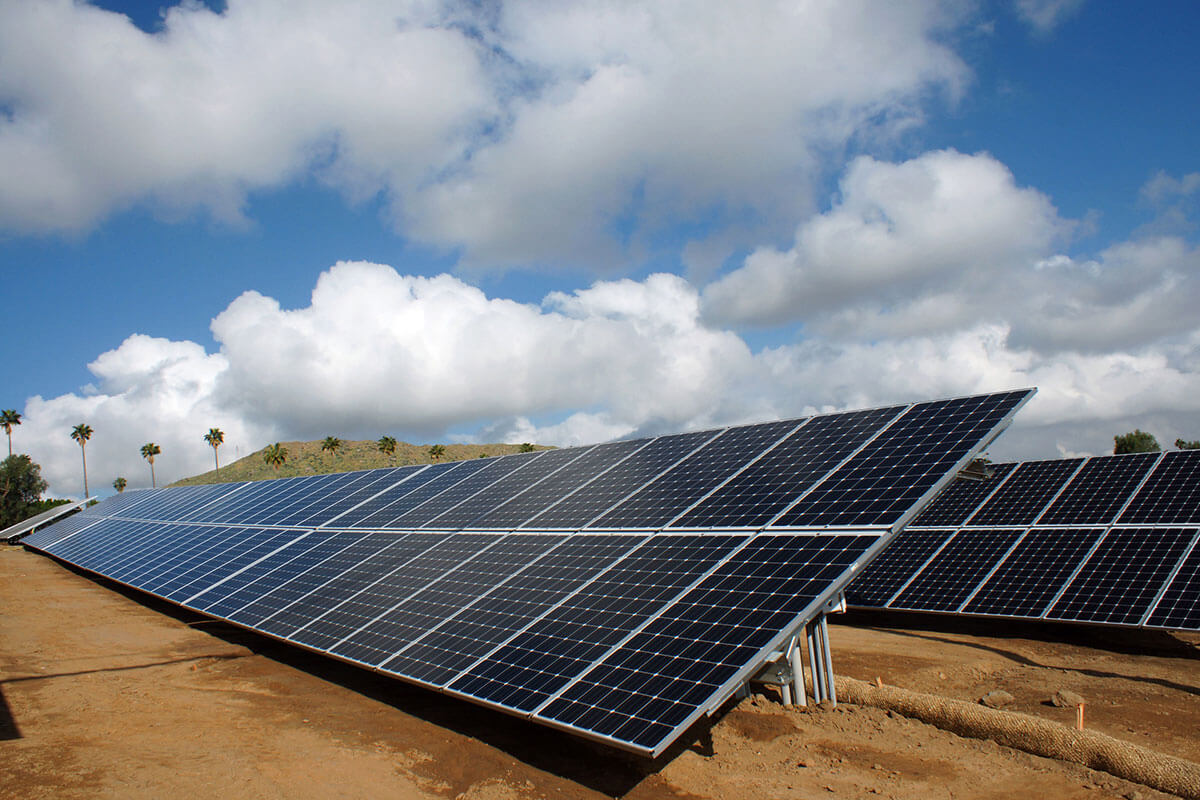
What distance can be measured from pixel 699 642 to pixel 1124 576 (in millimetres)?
16093

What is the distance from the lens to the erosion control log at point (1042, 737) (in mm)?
9828

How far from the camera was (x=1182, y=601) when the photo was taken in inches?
711

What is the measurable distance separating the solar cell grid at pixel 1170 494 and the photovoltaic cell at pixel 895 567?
562 cm

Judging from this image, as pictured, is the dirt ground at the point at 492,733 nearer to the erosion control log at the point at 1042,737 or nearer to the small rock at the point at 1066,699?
the erosion control log at the point at 1042,737

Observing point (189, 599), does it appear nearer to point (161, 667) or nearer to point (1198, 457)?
point (161, 667)

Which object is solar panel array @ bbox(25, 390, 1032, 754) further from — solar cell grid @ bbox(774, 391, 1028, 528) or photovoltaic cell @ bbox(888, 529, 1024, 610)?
photovoltaic cell @ bbox(888, 529, 1024, 610)

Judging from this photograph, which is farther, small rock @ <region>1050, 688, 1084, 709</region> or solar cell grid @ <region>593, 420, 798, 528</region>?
solar cell grid @ <region>593, 420, 798, 528</region>

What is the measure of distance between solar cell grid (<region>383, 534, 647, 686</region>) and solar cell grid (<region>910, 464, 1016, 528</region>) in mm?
16026

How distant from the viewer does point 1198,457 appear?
22.8 meters

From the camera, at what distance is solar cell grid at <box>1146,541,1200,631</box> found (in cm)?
1750

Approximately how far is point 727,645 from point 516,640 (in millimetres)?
4256

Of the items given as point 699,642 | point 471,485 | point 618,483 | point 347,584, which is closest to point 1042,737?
point 699,642

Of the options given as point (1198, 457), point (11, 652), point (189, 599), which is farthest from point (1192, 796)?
point (11, 652)

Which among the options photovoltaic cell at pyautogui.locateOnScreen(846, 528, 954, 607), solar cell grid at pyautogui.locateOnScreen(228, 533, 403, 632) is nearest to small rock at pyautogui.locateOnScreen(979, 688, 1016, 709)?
photovoltaic cell at pyautogui.locateOnScreen(846, 528, 954, 607)
